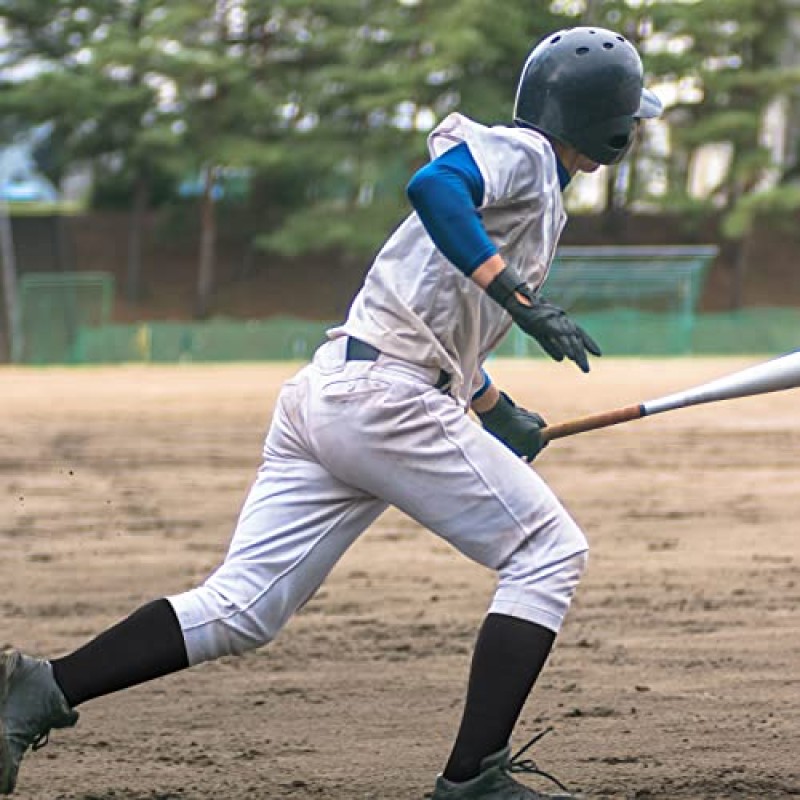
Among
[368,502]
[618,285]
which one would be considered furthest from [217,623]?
[618,285]

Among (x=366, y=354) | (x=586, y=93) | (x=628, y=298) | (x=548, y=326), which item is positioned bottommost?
(x=628, y=298)

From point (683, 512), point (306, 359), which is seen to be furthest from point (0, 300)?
point (683, 512)

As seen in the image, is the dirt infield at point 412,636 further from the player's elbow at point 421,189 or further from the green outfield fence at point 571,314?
the green outfield fence at point 571,314

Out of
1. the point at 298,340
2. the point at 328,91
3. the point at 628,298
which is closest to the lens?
the point at 298,340

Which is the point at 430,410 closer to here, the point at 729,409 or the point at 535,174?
the point at 535,174

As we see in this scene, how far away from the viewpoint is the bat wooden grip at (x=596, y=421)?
4.28 metres

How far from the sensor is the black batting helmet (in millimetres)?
3922

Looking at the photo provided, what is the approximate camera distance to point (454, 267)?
3.74 meters

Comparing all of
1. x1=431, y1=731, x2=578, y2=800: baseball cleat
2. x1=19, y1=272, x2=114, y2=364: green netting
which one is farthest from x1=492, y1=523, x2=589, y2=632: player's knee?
x1=19, y1=272, x2=114, y2=364: green netting

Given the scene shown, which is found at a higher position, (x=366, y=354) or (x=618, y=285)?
(x=366, y=354)

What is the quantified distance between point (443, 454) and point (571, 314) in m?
28.5

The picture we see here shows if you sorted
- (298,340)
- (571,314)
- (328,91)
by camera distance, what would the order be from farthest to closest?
(328,91), (298,340), (571,314)

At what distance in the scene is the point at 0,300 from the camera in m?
39.0

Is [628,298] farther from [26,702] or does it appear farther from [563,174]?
[26,702]
